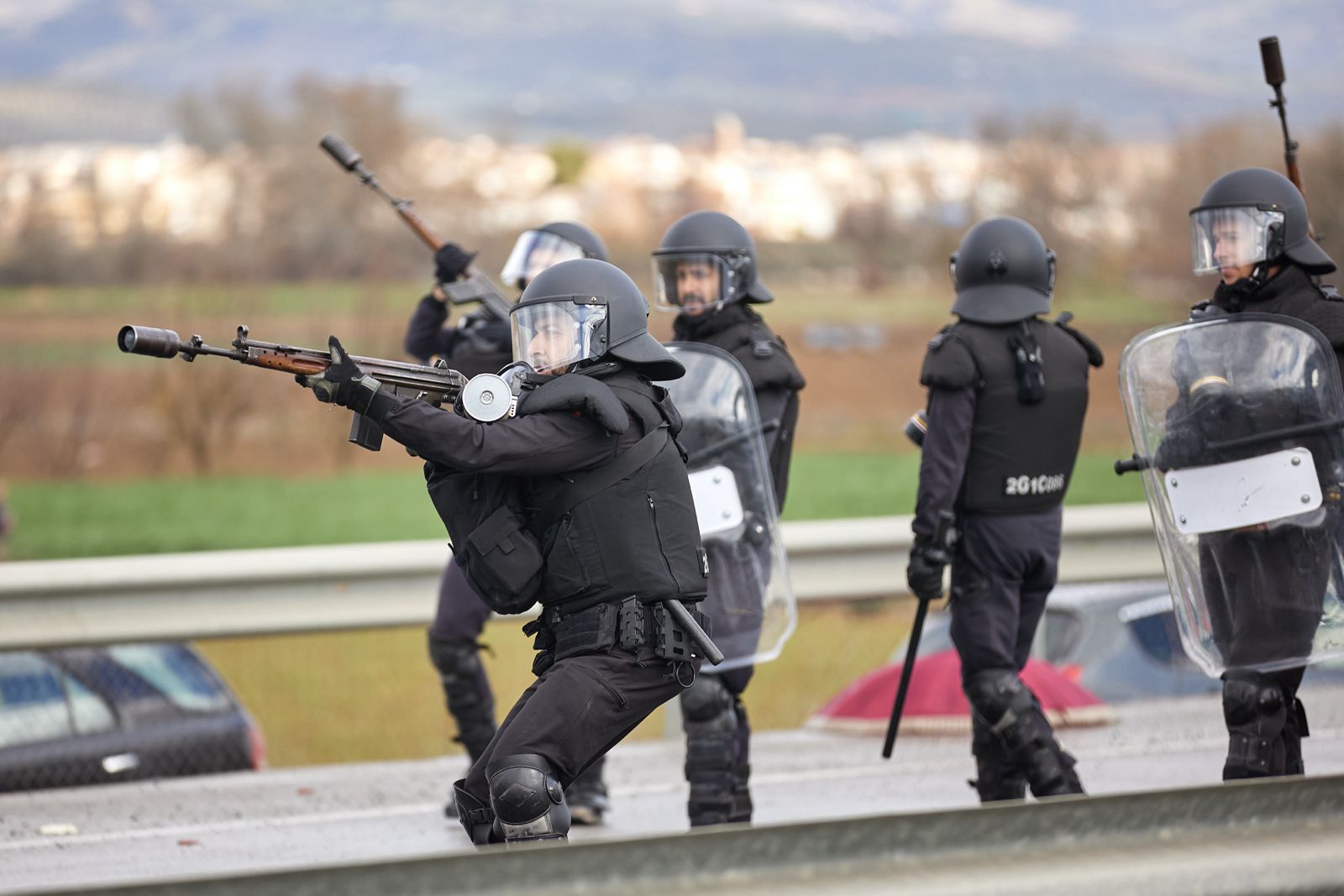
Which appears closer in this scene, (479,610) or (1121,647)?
(479,610)

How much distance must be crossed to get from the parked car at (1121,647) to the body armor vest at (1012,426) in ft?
7.89

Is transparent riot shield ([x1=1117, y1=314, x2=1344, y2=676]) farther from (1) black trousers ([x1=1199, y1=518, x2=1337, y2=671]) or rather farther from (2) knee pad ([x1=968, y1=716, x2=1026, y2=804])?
(2) knee pad ([x1=968, y1=716, x2=1026, y2=804])

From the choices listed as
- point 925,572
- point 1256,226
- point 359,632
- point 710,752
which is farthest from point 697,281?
point 359,632

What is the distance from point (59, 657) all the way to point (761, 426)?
10.3 ft

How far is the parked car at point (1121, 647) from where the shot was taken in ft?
25.9

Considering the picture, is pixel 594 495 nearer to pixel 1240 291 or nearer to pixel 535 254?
pixel 535 254

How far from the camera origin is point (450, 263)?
662 cm

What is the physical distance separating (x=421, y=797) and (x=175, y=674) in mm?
1256

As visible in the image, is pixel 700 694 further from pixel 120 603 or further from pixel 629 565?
pixel 120 603

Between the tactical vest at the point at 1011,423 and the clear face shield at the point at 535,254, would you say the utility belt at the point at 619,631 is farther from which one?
the clear face shield at the point at 535,254

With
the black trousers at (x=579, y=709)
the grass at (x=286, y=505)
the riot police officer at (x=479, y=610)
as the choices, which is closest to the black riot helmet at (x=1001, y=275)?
the riot police officer at (x=479, y=610)

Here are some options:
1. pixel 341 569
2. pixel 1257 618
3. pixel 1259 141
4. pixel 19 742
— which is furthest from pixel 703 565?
pixel 1259 141

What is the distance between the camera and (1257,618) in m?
5.30

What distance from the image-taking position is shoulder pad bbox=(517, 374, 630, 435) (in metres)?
4.07
